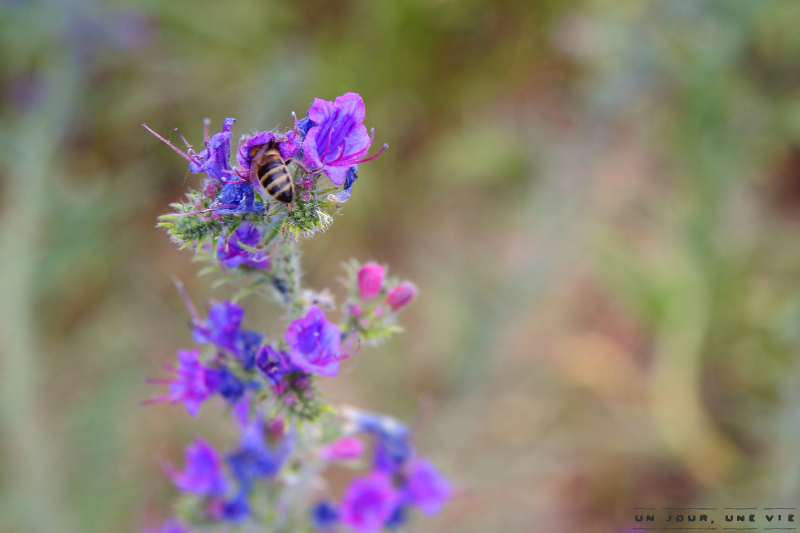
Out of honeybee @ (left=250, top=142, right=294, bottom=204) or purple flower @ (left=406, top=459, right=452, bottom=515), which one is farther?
purple flower @ (left=406, top=459, right=452, bottom=515)

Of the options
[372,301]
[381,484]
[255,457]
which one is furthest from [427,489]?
[372,301]

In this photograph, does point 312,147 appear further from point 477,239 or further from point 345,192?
point 477,239

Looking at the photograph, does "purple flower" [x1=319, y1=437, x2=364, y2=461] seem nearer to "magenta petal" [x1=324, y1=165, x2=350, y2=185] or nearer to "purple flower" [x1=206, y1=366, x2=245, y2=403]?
"purple flower" [x1=206, y1=366, x2=245, y2=403]

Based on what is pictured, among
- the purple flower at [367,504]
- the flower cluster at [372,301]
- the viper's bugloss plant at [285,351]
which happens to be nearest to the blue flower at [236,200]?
the viper's bugloss plant at [285,351]

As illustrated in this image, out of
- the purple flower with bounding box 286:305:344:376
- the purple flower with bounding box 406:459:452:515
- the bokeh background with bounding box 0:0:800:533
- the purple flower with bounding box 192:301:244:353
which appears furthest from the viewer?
the bokeh background with bounding box 0:0:800:533

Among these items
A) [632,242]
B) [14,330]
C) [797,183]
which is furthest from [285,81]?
[797,183]

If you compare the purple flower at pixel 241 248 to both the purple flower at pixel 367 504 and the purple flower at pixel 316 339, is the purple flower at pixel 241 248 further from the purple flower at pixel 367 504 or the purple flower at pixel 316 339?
the purple flower at pixel 367 504

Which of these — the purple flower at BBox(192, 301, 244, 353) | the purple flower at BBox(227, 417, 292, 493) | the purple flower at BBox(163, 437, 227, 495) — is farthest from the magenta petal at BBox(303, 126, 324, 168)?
the purple flower at BBox(163, 437, 227, 495)
